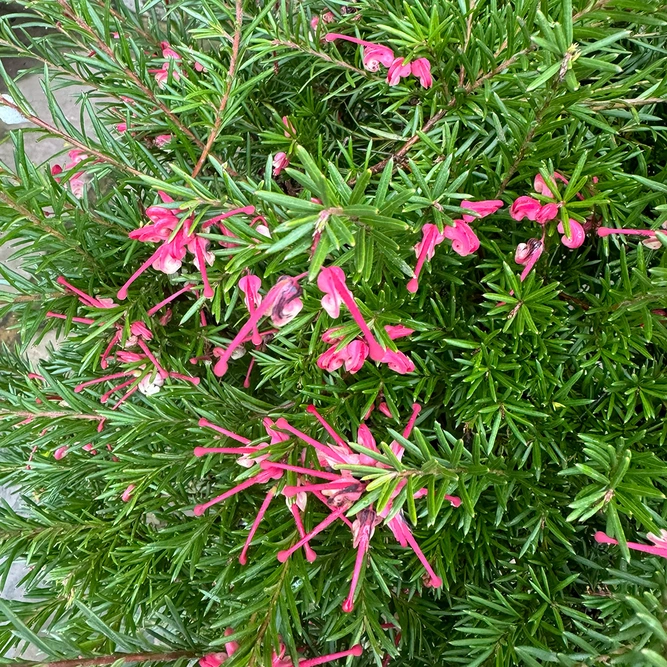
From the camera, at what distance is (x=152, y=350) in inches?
29.4

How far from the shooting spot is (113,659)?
484mm

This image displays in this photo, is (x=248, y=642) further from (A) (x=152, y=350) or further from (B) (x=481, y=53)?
(B) (x=481, y=53)

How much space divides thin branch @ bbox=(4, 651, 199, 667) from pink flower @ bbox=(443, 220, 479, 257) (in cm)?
51

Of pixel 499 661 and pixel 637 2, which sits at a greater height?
pixel 637 2

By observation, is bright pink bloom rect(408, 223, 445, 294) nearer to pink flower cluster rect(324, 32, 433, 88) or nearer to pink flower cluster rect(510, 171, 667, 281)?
pink flower cluster rect(510, 171, 667, 281)

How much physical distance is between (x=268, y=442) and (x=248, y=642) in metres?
0.20

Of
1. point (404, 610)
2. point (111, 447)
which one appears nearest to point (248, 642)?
point (404, 610)

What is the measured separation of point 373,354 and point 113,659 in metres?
0.39

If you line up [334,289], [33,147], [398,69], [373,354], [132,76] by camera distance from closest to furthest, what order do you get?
[334,289] < [373,354] < [398,69] < [132,76] < [33,147]

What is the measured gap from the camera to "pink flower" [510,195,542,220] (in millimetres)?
514

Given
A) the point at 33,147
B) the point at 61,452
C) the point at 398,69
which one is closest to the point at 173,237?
the point at 398,69

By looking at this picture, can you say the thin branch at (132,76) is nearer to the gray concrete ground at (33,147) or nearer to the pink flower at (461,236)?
the pink flower at (461,236)

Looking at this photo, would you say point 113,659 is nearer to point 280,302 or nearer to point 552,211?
point 280,302

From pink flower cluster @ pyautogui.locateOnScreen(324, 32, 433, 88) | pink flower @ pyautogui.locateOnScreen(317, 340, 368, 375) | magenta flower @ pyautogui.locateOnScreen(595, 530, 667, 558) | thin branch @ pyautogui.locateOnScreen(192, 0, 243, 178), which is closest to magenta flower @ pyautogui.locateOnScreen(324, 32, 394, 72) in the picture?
pink flower cluster @ pyautogui.locateOnScreen(324, 32, 433, 88)
